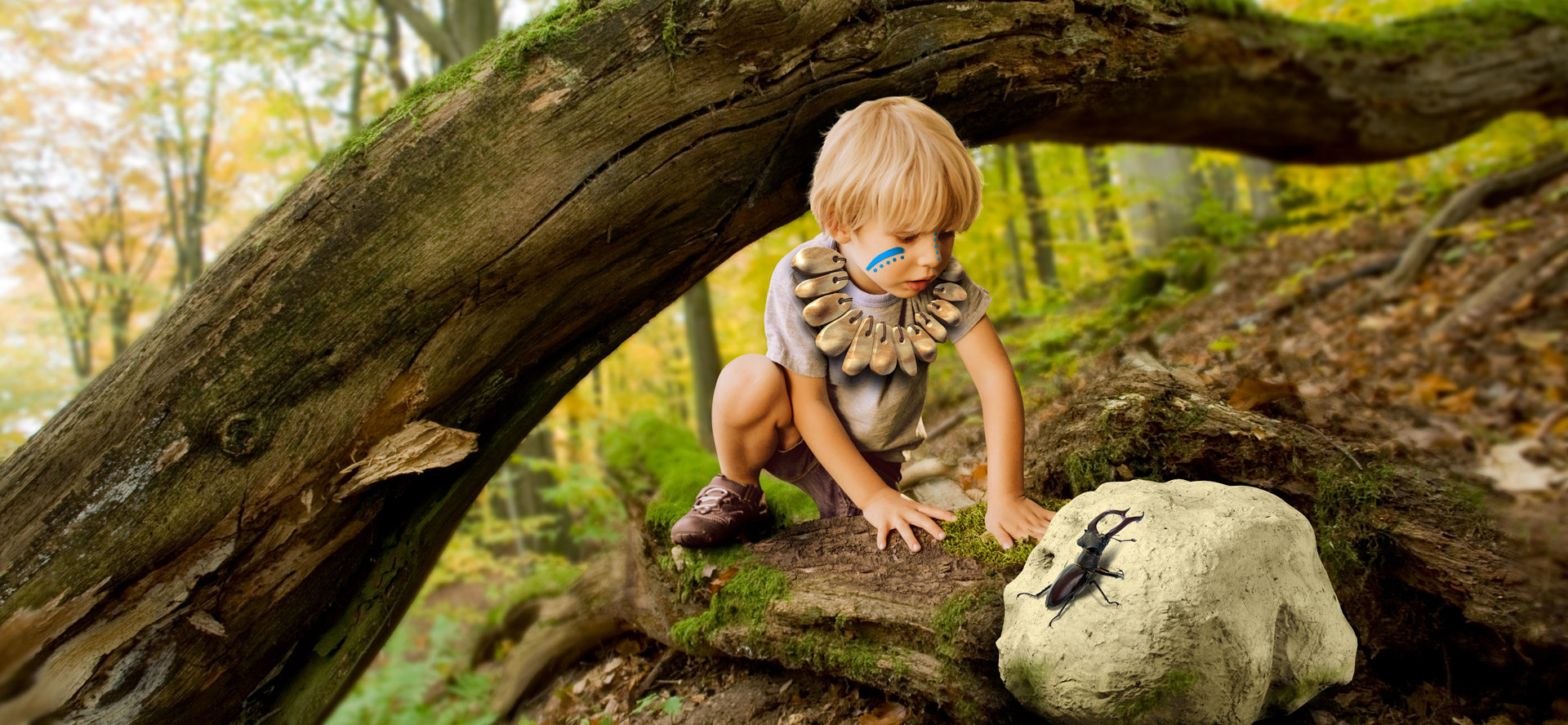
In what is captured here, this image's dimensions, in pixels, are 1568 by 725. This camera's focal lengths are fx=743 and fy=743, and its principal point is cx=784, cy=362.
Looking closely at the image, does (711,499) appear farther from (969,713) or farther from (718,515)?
(969,713)

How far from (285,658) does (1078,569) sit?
8.17ft

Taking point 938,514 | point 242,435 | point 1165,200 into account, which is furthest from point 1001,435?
point 1165,200

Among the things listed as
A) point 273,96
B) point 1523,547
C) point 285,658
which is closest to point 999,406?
point 1523,547

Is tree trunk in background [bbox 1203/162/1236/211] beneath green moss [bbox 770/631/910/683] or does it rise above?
beneath

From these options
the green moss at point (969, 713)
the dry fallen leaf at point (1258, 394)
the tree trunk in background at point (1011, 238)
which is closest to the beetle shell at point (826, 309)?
the green moss at point (969, 713)

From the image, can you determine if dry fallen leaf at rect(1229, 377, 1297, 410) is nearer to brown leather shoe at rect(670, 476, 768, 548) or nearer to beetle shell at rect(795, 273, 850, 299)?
beetle shell at rect(795, 273, 850, 299)

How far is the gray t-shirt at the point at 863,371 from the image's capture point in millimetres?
2305

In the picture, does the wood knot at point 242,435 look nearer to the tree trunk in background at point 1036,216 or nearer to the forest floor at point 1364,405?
the forest floor at point 1364,405

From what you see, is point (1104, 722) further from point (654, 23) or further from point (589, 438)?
point (589, 438)

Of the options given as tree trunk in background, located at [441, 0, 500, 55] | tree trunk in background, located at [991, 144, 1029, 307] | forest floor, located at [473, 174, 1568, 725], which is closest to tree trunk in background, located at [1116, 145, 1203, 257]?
tree trunk in background, located at [991, 144, 1029, 307]

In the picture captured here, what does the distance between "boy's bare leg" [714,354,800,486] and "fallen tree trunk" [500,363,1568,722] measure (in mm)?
373

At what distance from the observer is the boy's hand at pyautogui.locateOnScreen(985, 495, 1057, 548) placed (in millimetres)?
2273

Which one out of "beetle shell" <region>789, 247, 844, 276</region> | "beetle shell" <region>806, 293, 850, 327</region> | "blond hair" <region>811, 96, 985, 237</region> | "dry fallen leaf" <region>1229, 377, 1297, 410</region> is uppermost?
"blond hair" <region>811, 96, 985, 237</region>

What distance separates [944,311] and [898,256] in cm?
28
